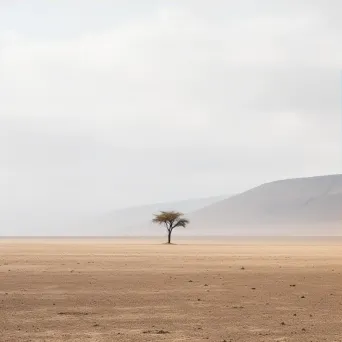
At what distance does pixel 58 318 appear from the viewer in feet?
61.3

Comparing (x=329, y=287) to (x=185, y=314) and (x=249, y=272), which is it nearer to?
(x=249, y=272)

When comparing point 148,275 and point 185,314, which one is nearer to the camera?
point 185,314

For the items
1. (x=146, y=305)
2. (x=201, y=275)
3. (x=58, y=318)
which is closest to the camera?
(x=58, y=318)

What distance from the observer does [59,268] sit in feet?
127

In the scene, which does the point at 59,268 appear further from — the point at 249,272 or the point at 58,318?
the point at 58,318

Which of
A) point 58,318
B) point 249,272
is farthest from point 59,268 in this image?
point 58,318

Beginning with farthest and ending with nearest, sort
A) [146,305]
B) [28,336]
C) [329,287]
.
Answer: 1. [329,287]
2. [146,305]
3. [28,336]

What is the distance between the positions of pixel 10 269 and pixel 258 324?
22.9 metres

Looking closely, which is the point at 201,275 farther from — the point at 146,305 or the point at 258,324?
the point at 258,324

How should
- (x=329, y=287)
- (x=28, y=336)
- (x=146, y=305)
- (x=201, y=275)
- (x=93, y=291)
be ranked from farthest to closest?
(x=201, y=275)
(x=329, y=287)
(x=93, y=291)
(x=146, y=305)
(x=28, y=336)

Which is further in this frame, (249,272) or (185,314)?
(249,272)

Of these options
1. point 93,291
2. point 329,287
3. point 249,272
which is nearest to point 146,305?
point 93,291

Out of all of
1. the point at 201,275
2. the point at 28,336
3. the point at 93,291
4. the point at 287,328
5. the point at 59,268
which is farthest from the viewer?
the point at 59,268

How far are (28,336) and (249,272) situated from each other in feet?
72.2
